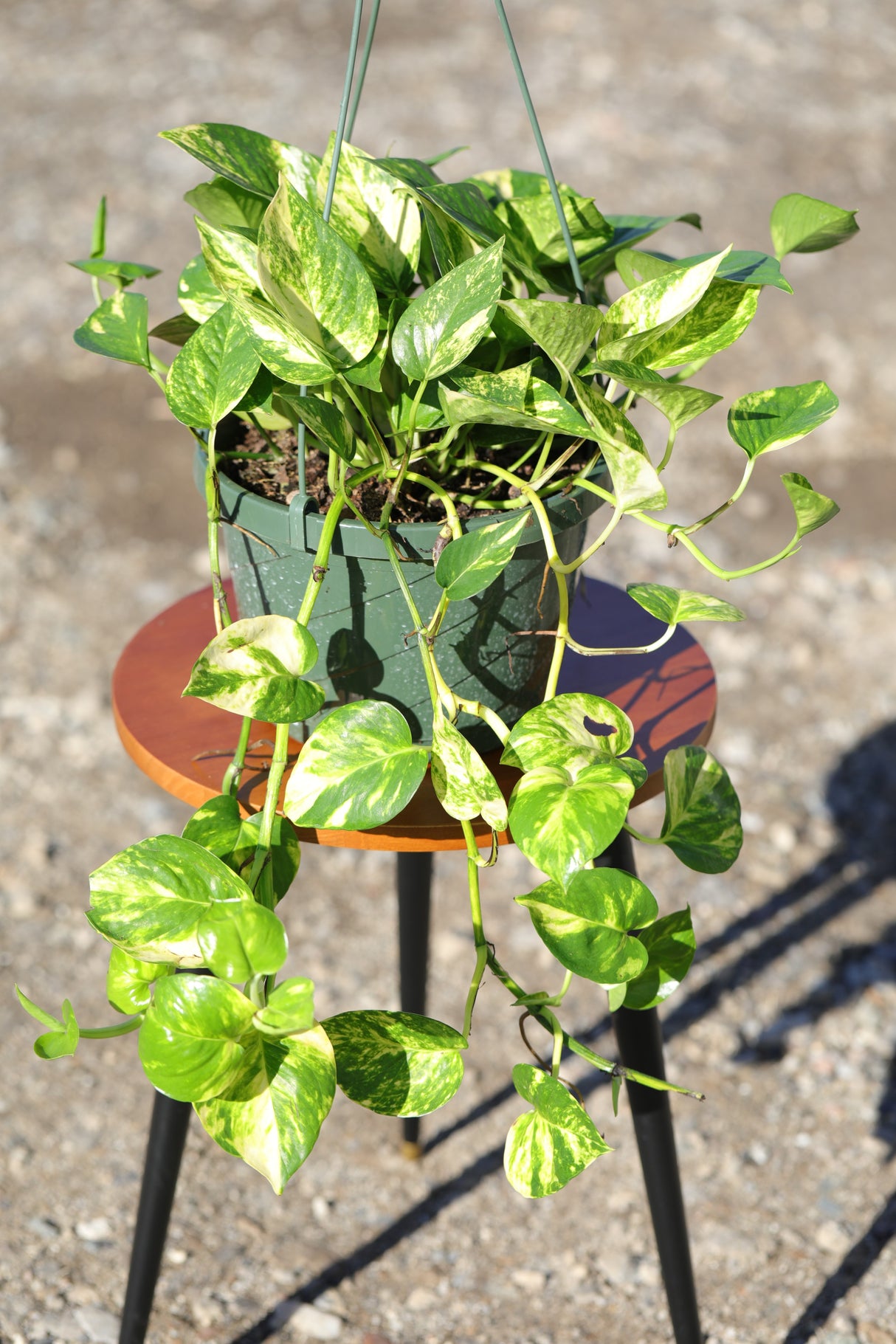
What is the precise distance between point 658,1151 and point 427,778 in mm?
344

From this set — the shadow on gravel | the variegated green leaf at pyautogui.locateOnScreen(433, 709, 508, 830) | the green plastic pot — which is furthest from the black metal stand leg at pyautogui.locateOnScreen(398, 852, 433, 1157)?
the variegated green leaf at pyautogui.locateOnScreen(433, 709, 508, 830)

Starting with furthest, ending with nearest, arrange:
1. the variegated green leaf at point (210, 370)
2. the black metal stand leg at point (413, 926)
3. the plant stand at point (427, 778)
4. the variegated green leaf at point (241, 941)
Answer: the black metal stand leg at point (413, 926), the plant stand at point (427, 778), the variegated green leaf at point (210, 370), the variegated green leaf at point (241, 941)

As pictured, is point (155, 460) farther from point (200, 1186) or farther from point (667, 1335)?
point (667, 1335)

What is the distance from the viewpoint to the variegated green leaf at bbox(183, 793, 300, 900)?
2.01 feet

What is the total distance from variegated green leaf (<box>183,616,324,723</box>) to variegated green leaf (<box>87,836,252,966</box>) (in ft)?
0.24

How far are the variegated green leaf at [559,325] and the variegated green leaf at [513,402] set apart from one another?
0.05 feet

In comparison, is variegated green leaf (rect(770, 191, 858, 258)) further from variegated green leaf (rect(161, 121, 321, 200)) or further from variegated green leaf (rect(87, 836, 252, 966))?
variegated green leaf (rect(87, 836, 252, 966))

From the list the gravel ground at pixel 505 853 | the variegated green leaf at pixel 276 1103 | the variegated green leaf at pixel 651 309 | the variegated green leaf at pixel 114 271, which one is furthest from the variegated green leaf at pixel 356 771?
the gravel ground at pixel 505 853

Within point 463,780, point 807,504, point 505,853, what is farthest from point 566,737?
point 505,853

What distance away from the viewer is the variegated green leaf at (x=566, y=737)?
0.58 metres

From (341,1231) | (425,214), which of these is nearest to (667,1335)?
(341,1231)

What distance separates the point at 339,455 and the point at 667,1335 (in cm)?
92

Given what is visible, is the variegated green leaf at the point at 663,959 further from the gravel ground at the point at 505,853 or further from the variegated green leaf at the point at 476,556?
the gravel ground at the point at 505,853

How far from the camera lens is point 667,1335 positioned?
1099 millimetres
